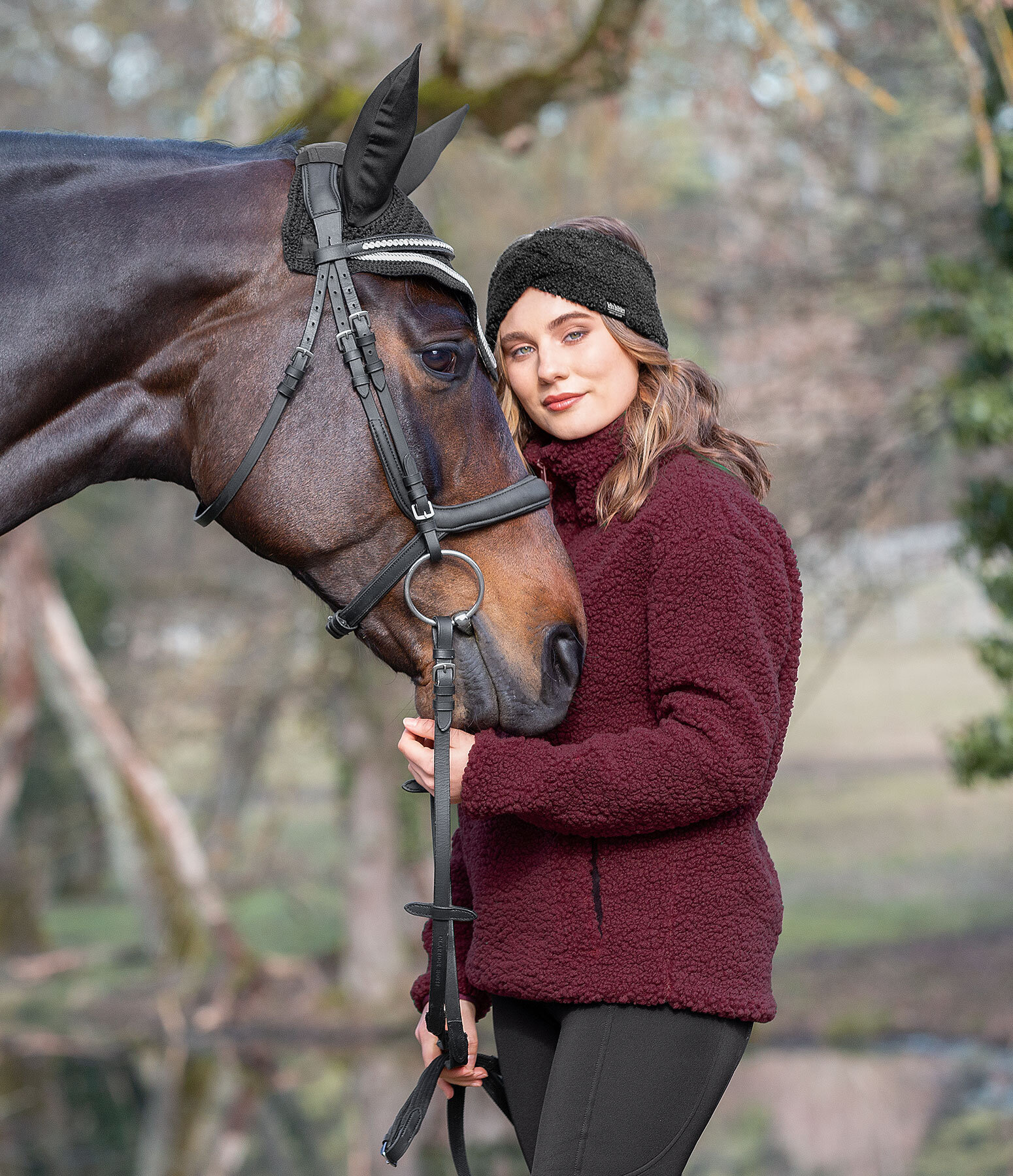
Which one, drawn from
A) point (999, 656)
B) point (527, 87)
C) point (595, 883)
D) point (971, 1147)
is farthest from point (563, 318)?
point (971, 1147)

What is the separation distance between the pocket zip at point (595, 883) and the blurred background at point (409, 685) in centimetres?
367

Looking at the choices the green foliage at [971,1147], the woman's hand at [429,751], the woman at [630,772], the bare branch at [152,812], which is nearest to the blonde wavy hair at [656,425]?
the woman at [630,772]

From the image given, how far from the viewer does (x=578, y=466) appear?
1894 mm

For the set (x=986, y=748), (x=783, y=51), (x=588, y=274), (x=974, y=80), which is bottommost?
(x=986, y=748)

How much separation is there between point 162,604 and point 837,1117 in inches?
267

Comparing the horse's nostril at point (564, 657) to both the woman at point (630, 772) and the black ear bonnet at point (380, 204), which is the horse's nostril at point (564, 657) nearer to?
the woman at point (630, 772)

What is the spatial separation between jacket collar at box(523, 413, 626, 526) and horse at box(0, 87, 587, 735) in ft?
0.45

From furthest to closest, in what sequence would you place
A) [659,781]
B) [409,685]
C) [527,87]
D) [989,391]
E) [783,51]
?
1. [409,685]
2. [989,391]
3. [527,87]
4. [783,51]
5. [659,781]

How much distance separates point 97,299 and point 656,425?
83cm

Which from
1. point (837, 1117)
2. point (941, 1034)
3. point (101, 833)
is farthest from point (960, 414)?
point (101, 833)

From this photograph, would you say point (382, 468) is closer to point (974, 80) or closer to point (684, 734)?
point (684, 734)

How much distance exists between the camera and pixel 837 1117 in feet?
22.4

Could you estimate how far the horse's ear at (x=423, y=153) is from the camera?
1.86 metres

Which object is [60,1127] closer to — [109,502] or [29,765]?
[29,765]
